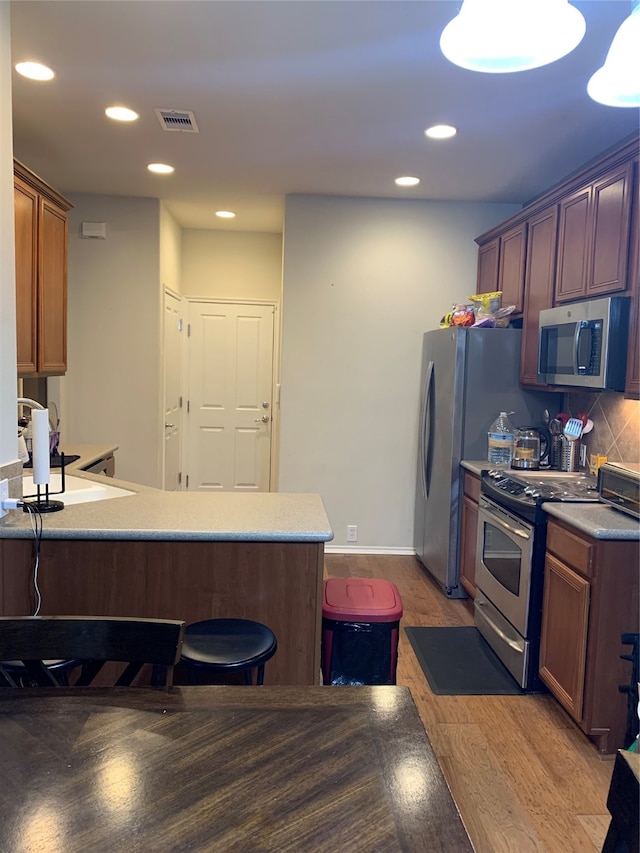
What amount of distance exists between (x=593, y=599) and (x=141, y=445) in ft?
11.4

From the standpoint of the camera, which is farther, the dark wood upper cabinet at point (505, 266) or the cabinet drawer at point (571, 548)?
the dark wood upper cabinet at point (505, 266)

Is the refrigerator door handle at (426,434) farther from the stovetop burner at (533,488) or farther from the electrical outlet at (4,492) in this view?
the electrical outlet at (4,492)

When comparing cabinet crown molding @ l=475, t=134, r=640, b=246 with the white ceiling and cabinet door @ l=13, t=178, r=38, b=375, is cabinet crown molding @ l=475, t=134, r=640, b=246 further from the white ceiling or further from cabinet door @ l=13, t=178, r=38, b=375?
cabinet door @ l=13, t=178, r=38, b=375

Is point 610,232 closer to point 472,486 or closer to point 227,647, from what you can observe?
point 472,486

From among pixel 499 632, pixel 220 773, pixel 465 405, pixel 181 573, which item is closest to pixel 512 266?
pixel 465 405

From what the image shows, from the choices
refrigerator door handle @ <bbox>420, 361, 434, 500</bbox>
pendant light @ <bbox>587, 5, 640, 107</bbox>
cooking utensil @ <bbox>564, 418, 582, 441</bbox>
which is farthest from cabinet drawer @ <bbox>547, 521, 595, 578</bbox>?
refrigerator door handle @ <bbox>420, 361, 434, 500</bbox>

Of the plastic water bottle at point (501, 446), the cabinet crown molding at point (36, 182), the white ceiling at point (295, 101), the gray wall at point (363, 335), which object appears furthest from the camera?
the gray wall at point (363, 335)

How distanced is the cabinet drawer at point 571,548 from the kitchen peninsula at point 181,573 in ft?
3.32

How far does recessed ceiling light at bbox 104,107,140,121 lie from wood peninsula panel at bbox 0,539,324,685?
6.93 ft

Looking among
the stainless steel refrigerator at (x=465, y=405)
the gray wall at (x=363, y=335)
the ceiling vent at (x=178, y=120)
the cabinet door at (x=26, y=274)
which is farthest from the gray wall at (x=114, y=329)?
the stainless steel refrigerator at (x=465, y=405)

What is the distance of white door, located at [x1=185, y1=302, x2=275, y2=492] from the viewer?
5.81m

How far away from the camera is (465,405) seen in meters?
3.78

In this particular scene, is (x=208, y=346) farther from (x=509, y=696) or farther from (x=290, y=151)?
(x=509, y=696)

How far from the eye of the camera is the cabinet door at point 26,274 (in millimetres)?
2971
